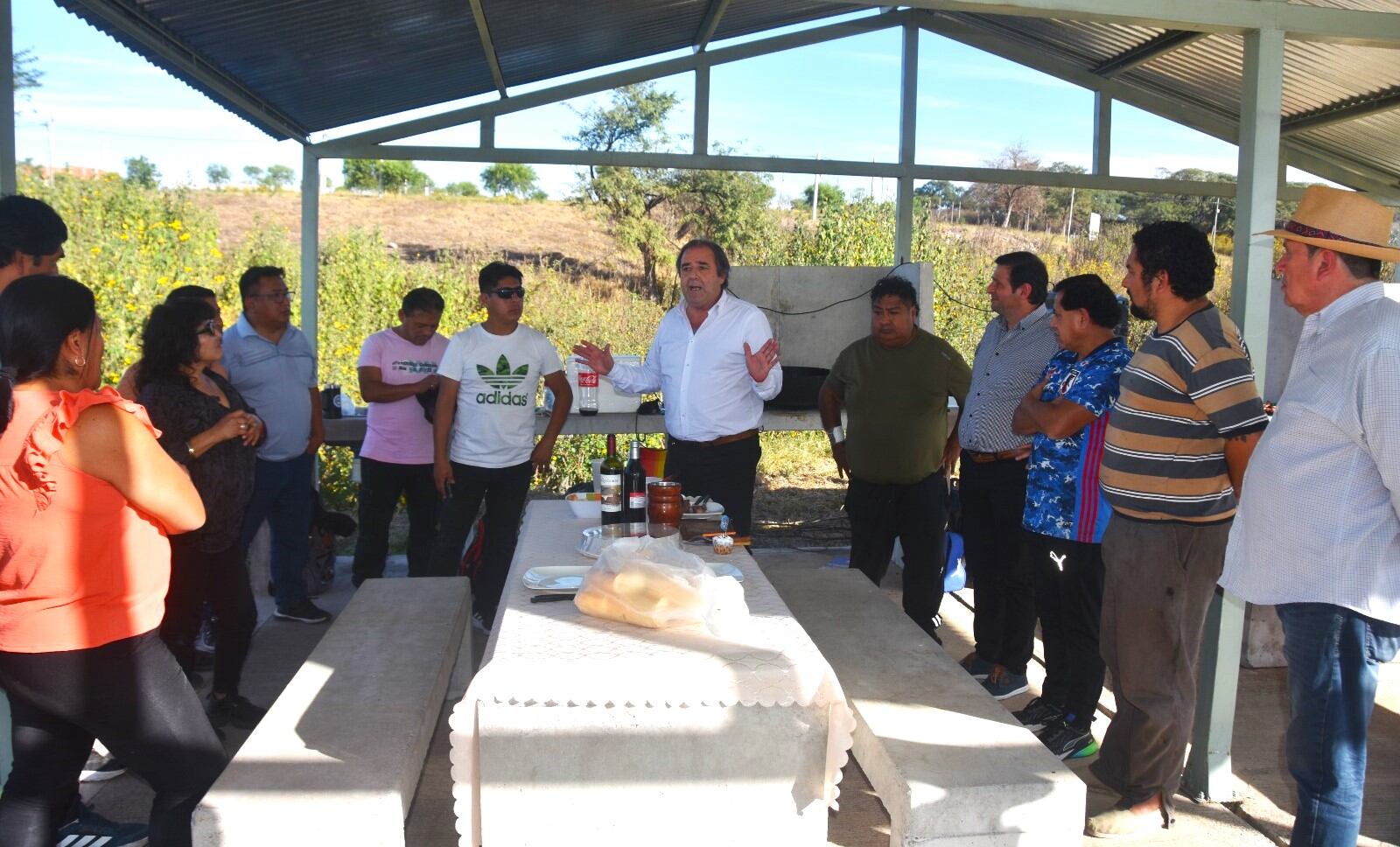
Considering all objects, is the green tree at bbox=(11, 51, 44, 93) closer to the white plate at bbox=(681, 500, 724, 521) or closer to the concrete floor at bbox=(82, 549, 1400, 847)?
the concrete floor at bbox=(82, 549, 1400, 847)

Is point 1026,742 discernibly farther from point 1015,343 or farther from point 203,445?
point 203,445

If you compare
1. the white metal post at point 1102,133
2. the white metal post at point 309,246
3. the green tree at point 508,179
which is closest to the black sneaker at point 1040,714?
the white metal post at point 1102,133

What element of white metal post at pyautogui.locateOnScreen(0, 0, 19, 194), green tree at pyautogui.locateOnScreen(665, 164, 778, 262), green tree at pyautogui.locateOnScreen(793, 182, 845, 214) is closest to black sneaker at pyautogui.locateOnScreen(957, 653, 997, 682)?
white metal post at pyautogui.locateOnScreen(0, 0, 19, 194)

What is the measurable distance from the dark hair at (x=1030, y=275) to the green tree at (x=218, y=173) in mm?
27686

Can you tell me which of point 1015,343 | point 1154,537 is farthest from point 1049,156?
point 1154,537

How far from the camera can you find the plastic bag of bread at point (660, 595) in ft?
7.91

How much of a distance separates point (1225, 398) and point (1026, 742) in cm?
104

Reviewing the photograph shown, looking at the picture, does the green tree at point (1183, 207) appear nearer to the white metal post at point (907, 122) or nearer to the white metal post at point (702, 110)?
the white metal post at point (907, 122)

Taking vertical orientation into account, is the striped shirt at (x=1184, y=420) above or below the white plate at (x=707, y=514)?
above

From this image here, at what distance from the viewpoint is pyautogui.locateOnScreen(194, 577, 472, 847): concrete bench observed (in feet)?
7.30

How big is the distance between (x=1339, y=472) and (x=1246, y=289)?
1315 mm

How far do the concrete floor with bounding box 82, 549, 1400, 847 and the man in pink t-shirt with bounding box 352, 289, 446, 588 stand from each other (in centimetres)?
89

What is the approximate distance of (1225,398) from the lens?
2750 millimetres

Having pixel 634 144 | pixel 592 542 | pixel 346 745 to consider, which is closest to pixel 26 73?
pixel 634 144
